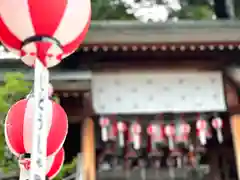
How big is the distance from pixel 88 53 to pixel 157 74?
45.2 inches

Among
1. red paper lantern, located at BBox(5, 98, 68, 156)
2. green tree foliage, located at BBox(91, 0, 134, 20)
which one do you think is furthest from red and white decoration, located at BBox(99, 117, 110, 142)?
green tree foliage, located at BBox(91, 0, 134, 20)

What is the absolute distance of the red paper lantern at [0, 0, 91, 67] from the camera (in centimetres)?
249

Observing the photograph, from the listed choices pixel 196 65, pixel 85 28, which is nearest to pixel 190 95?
pixel 196 65

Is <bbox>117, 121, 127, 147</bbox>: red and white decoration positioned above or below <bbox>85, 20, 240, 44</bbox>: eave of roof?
below

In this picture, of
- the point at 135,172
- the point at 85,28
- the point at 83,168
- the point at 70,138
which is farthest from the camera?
the point at 135,172

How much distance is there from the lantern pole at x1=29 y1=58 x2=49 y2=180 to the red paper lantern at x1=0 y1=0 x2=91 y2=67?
97 mm

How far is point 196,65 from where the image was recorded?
7633 mm

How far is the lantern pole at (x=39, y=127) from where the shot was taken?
7.13ft

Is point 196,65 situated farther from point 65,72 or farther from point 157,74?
point 65,72

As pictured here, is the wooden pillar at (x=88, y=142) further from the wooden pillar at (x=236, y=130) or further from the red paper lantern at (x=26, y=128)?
the red paper lantern at (x=26, y=128)

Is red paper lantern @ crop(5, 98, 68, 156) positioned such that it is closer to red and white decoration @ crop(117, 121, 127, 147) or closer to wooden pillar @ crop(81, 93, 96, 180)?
wooden pillar @ crop(81, 93, 96, 180)

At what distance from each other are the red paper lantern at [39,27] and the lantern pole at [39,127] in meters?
0.10

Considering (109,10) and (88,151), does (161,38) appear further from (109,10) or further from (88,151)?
(109,10)

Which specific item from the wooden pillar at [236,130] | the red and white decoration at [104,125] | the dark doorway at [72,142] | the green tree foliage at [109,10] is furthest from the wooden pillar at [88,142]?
the green tree foliage at [109,10]
